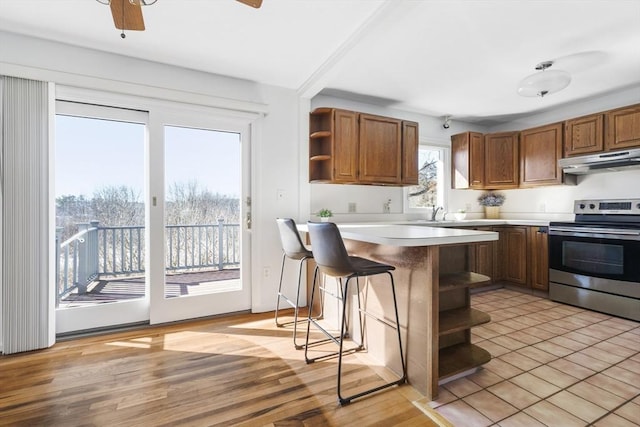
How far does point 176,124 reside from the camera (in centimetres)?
288

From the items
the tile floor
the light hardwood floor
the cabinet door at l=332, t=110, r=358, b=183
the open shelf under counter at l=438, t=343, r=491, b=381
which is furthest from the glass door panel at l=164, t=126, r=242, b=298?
the tile floor

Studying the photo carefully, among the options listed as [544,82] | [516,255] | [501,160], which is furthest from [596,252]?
[544,82]

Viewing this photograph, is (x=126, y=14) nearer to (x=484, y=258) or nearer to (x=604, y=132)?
(x=484, y=258)

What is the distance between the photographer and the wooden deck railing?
259 centimetres

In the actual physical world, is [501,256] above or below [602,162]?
below

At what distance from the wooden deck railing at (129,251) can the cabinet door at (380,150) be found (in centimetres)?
159

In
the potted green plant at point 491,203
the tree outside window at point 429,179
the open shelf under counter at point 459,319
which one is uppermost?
the tree outside window at point 429,179

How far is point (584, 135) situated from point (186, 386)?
15.2 feet

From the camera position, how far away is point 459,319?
1893mm

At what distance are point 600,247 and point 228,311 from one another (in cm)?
390

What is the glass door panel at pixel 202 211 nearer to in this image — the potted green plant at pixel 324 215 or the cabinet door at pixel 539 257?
the potted green plant at pixel 324 215

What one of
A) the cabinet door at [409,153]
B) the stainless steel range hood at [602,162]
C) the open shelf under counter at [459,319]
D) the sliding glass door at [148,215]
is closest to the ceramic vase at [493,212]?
the stainless steel range hood at [602,162]

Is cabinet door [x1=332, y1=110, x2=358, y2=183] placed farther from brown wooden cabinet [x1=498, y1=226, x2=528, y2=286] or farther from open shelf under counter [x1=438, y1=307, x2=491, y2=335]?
brown wooden cabinet [x1=498, y1=226, x2=528, y2=286]

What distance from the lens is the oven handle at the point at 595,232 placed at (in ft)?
9.62
